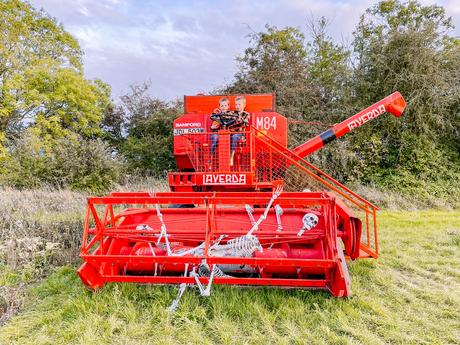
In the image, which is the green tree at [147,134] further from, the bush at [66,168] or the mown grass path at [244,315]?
the mown grass path at [244,315]

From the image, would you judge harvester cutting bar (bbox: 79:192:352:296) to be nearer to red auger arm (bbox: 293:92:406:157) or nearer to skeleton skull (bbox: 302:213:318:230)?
skeleton skull (bbox: 302:213:318:230)

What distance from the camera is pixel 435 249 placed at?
17.9ft

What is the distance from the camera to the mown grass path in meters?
2.93

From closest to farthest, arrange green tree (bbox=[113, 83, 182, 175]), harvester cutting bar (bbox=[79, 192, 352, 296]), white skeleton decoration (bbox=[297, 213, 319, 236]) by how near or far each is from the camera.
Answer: harvester cutting bar (bbox=[79, 192, 352, 296])
white skeleton decoration (bbox=[297, 213, 319, 236])
green tree (bbox=[113, 83, 182, 175])

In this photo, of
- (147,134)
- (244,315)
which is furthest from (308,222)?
(147,134)

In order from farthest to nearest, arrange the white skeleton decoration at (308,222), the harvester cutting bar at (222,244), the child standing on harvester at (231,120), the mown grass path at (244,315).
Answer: the child standing on harvester at (231,120) < the white skeleton decoration at (308,222) < the harvester cutting bar at (222,244) < the mown grass path at (244,315)

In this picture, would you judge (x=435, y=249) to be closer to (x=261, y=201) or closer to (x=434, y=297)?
(x=434, y=297)

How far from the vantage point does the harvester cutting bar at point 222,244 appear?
3.27m

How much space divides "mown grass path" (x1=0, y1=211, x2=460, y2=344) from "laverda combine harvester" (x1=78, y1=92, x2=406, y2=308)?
198mm

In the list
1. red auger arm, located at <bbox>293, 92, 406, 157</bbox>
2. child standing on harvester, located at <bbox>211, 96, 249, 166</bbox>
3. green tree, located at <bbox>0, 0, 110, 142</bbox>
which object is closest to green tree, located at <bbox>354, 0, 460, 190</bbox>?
red auger arm, located at <bbox>293, 92, 406, 157</bbox>

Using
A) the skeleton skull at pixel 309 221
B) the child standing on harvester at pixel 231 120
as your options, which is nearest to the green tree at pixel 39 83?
the child standing on harvester at pixel 231 120

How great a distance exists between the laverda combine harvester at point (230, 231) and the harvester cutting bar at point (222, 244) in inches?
0.4

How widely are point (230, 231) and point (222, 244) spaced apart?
223mm

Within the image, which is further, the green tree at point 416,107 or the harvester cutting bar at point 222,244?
the green tree at point 416,107
